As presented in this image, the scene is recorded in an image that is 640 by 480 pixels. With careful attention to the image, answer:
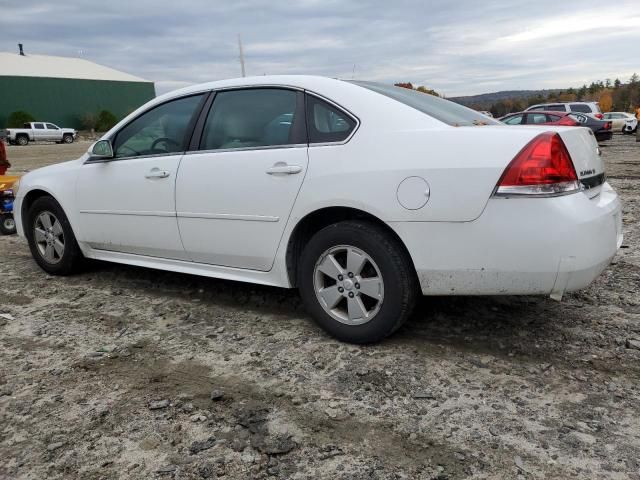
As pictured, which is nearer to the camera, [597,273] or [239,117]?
[597,273]

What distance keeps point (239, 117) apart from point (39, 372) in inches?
77.8

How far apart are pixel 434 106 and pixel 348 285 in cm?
128

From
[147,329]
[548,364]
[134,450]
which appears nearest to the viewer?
[134,450]

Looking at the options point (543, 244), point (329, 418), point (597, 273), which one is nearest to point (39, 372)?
point (329, 418)

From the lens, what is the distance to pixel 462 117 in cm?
342

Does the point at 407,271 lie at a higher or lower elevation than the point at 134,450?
higher

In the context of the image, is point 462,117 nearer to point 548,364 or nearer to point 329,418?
point 548,364

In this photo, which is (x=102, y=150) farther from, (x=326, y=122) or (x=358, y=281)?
(x=358, y=281)

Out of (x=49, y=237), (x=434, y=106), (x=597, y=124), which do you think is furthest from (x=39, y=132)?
(x=434, y=106)

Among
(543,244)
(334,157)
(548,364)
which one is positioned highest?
A: (334,157)

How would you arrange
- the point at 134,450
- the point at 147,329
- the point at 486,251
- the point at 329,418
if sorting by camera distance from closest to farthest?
the point at 134,450 → the point at 329,418 → the point at 486,251 → the point at 147,329

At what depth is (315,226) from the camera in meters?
3.39

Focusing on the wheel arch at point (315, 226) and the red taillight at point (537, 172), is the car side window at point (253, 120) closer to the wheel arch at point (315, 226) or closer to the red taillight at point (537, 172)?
the wheel arch at point (315, 226)

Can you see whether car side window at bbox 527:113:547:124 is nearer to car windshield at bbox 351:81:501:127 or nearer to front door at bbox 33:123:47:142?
car windshield at bbox 351:81:501:127
